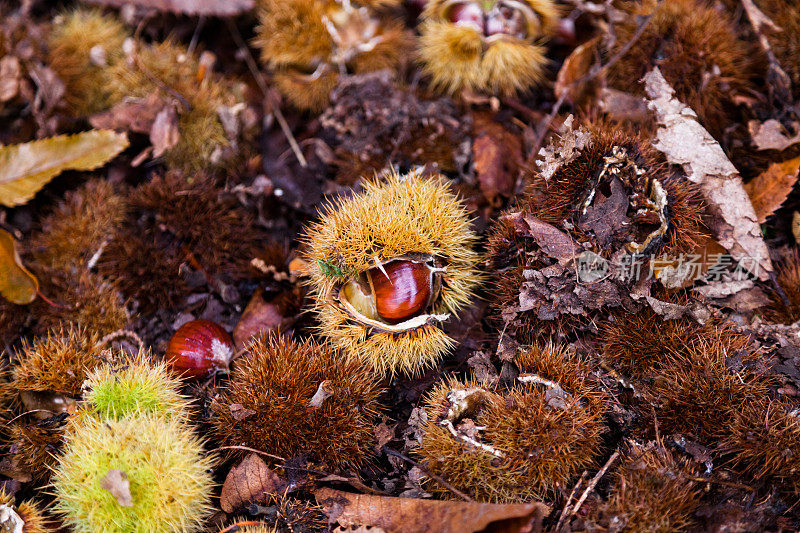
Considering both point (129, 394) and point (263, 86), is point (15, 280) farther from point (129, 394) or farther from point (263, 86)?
point (263, 86)

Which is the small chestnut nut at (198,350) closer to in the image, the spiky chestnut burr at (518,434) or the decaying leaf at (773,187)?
the spiky chestnut burr at (518,434)

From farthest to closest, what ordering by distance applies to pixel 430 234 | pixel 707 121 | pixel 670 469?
pixel 707 121, pixel 430 234, pixel 670 469

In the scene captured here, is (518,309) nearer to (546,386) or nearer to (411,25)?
(546,386)

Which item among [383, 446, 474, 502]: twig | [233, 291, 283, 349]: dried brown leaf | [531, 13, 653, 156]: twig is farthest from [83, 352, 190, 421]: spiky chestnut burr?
[531, 13, 653, 156]: twig

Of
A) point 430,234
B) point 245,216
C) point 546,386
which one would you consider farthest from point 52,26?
point 546,386

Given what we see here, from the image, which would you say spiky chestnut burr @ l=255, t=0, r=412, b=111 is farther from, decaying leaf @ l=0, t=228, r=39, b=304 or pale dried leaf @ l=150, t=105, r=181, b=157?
decaying leaf @ l=0, t=228, r=39, b=304
